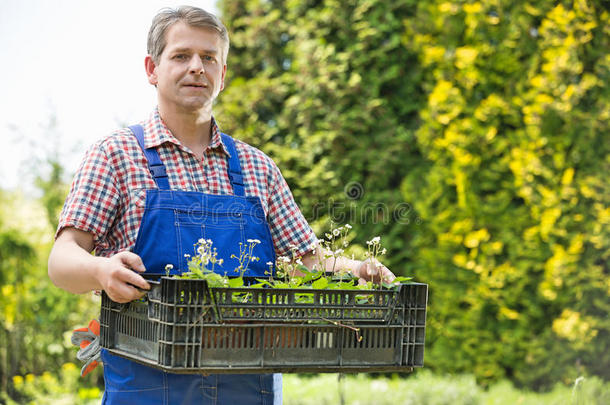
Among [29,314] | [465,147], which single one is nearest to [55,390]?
[29,314]

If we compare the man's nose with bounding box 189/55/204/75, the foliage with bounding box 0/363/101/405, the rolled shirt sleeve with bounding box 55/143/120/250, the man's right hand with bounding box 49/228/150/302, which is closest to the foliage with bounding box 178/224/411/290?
the man's right hand with bounding box 49/228/150/302

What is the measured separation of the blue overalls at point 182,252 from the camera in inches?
67.7

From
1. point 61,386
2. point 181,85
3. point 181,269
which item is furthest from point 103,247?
point 61,386

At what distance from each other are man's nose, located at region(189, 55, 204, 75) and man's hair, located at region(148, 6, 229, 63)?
0.09 metres

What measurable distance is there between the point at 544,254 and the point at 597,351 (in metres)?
0.76

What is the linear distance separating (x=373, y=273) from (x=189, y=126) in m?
0.68

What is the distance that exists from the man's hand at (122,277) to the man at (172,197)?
0.29 ft

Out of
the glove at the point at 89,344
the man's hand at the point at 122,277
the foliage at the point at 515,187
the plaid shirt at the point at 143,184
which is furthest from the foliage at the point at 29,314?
the man's hand at the point at 122,277

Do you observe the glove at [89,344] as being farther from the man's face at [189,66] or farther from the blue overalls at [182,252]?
the man's face at [189,66]

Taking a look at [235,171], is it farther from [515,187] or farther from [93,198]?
[515,187]

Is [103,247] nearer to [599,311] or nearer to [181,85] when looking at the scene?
[181,85]

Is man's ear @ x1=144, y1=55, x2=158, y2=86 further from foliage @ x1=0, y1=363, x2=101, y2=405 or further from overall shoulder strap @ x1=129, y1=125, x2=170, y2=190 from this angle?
foliage @ x1=0, y1=363, x2=101, y2=405

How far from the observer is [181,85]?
6.04ft

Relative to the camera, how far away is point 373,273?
1.82 m
